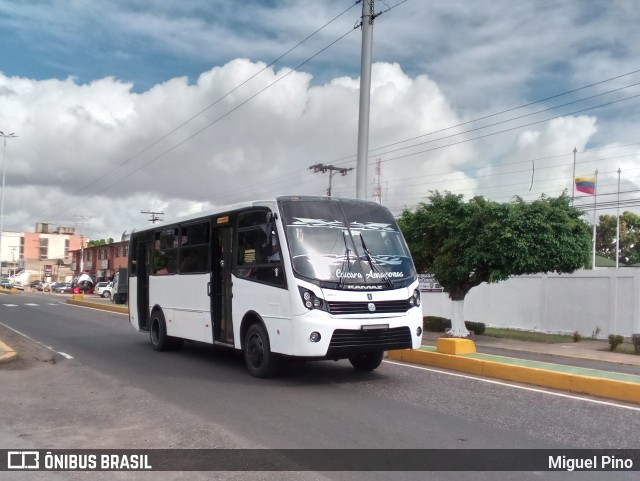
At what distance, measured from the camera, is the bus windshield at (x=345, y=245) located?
30.1 ft

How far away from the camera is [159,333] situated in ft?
46.7

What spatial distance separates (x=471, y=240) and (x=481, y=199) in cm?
153

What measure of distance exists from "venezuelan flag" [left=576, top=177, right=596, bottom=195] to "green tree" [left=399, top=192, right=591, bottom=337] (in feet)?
78.5

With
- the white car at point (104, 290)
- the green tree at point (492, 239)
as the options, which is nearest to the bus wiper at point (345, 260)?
the green tree at point (492, 239)

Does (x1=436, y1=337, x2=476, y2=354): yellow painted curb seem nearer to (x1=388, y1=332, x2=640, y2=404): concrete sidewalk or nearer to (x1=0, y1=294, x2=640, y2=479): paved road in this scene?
(x1=388, y1=332, x2=640, y2=404): concrete sidewalk

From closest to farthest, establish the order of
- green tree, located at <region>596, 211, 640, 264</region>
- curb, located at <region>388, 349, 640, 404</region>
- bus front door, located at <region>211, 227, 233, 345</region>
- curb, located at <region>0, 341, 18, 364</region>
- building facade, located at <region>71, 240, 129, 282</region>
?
curb, located at <region>388, 349, 640, 404</region>
bus front door, located at <region>211, 227, 233, 345</region>
curb, located at <region>0, 341, 18, 364</region>
green tree, located at <region>596, 211, 640, 264</region>
building facade, located at <region>71, 240, 129, 282</region>

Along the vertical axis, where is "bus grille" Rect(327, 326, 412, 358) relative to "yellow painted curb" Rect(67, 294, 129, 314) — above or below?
above

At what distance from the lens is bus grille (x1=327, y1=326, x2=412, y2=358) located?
888cm

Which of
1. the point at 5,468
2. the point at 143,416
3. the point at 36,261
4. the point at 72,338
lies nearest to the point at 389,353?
the point at 143,416

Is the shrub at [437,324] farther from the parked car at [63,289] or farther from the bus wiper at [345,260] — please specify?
the parked car at [63,289]

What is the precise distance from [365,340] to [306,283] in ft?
3.94

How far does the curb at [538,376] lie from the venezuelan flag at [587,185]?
3398 centimetres

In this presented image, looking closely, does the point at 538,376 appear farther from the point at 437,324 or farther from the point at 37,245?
the point at 37,245

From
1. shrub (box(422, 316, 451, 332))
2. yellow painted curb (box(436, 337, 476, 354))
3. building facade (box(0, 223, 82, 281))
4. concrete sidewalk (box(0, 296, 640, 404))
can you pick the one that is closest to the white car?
shrub (box(422, 316, 451, 332))
